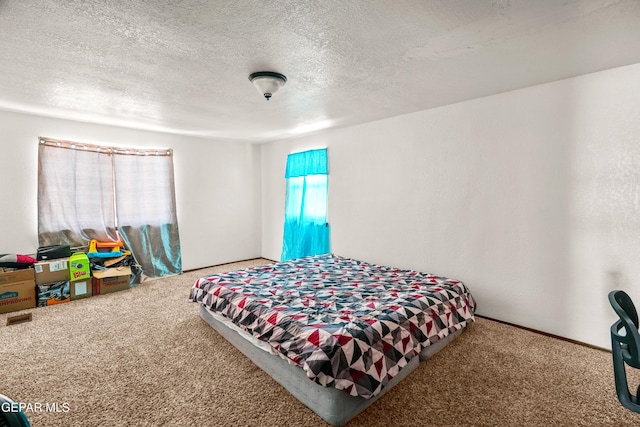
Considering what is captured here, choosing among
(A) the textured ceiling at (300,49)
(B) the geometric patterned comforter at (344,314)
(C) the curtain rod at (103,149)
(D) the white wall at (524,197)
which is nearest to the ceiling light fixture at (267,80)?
(A) the textured ceiling at (300,49)

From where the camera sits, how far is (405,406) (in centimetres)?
191

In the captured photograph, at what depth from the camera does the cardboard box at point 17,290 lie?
3328 millimetres

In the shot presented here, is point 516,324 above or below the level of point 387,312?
below

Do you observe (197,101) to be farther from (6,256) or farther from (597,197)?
(597,197)

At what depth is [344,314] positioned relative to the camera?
225 cm

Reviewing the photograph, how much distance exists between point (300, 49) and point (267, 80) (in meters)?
0.48

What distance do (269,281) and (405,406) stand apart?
169cm

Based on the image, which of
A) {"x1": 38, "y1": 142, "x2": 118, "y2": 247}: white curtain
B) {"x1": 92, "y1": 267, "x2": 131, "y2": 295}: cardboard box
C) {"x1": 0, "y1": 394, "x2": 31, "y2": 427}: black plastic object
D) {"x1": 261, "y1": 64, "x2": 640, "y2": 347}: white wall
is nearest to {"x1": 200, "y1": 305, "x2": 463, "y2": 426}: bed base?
{"x1": 261, "y1": 64, "x2": 640, "y2": 347}: white wall

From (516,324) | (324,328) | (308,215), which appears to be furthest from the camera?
(308,215)

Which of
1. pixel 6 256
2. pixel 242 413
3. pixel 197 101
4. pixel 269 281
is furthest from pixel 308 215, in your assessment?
pixel 6 256

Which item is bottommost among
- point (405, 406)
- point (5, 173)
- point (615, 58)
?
point (405, 406)

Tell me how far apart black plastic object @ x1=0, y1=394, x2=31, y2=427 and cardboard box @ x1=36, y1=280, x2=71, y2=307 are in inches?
149

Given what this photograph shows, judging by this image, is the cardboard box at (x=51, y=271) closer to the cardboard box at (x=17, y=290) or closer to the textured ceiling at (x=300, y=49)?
the cardboard box at (x=17, y=290)

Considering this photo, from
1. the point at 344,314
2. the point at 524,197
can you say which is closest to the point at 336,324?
the point at 344,314
